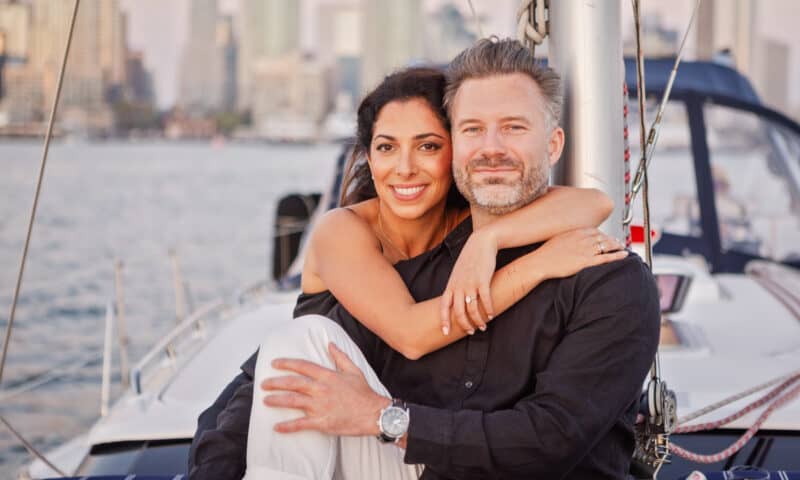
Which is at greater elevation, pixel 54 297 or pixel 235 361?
pixel 235 361

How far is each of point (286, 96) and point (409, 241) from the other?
88.2 m

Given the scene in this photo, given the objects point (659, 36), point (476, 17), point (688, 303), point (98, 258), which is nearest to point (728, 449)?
point (476, 17)

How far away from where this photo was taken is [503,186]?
2.74 m

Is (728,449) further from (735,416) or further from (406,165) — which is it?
(406,165)

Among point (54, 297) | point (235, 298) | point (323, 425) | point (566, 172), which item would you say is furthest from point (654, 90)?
point (54, 297)

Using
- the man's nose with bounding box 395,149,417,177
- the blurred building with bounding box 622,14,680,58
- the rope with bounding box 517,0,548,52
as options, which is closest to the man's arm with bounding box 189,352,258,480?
the man's nose with bounding box 395,149,417,177

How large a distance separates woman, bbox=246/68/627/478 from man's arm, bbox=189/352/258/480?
0.85ft

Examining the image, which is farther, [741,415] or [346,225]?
[741,415]

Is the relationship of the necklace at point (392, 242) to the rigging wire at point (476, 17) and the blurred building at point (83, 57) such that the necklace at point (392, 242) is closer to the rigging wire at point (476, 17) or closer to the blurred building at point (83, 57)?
the rigging wire at point (476, 17)

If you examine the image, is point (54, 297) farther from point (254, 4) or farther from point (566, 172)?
point (254, 4)

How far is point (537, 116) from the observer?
2.75 metres

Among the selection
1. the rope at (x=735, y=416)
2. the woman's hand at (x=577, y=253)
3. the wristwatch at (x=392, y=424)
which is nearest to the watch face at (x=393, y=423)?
the wristwatch at (x=392, y=424)

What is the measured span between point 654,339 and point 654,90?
3343 mm

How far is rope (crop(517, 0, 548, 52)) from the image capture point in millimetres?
3123
